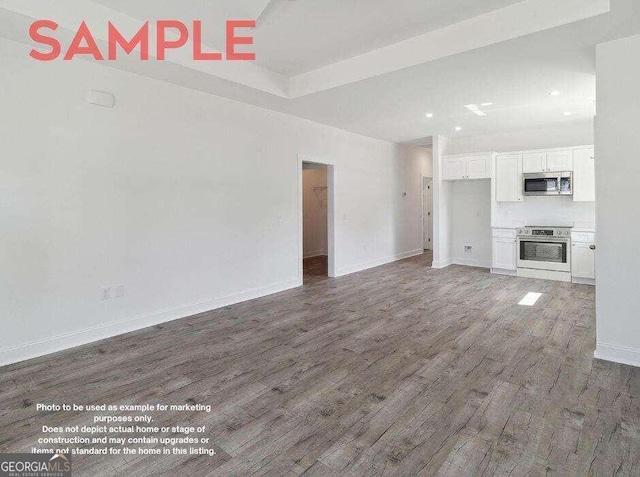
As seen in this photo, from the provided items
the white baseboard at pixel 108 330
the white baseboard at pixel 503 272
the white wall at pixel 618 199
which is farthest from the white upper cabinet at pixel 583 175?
the white baseboard at pixel 108 330

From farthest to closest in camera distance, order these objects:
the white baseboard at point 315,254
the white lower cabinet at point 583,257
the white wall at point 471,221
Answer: the white baseboard at point 315,254
the white wall at point 471,221
the white lower cabinet at point 583,257

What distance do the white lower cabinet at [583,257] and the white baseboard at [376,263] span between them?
3351 mm

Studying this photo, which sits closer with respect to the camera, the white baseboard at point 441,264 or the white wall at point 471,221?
the white baseboard at point 441,264

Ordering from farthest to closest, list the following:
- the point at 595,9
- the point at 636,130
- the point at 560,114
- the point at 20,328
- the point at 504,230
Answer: the point at 504,230 < the point at 560,114 < the point at 20,328 < the point at 636,130 < the point at 595,9

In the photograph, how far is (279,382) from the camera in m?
2.74

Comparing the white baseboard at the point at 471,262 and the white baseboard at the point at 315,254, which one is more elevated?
the white baseboard at the point at 315,254

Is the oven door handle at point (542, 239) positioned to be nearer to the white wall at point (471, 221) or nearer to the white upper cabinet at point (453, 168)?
the white wall at point (471, 221)

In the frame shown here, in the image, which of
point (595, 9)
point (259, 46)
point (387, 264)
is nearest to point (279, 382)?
point (259, 46)

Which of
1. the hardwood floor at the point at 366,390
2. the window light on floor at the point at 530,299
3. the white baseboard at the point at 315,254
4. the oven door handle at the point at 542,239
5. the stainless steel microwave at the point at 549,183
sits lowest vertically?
the hardwood floor at the point at 366,390

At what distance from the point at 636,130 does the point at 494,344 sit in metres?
2.10

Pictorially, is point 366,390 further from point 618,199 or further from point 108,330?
point 108,330

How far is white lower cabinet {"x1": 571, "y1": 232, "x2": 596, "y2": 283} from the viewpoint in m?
5.75

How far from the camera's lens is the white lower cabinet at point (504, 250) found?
258 inches

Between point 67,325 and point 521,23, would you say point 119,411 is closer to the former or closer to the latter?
point 67,325
